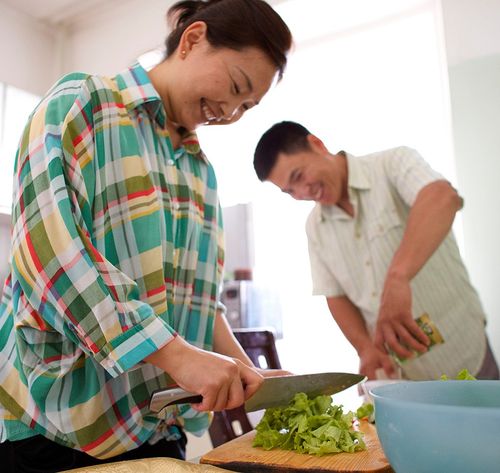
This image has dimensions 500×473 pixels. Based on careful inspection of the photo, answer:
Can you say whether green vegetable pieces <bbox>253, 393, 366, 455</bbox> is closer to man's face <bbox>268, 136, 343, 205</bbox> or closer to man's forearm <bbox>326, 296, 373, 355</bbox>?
man's forearm <bbox>326, 296, 373, 355</bbox>

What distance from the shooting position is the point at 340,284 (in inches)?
63.1

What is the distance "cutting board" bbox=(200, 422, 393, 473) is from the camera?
601 millimetres

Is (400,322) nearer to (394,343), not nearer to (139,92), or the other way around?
(394,343)

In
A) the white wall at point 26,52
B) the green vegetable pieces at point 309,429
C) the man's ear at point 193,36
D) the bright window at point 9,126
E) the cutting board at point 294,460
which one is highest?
the white wall at point 26,52

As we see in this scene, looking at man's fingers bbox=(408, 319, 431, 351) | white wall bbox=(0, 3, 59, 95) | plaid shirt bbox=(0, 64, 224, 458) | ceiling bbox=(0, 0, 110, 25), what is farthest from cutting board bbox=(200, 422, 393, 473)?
ceiling bbox=(0, 0, 110, 25)

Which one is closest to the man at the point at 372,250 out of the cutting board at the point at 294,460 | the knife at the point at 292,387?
the knife at the point at 292,387

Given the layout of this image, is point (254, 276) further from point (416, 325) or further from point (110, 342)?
point (110, 342)

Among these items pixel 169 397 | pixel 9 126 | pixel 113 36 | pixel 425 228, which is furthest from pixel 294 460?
pixel 113 36

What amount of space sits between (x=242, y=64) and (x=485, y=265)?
120cm

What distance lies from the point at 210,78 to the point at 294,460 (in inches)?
21.9

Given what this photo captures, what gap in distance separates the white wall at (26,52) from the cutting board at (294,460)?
2.29 metres

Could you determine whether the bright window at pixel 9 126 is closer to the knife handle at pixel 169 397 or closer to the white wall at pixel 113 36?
the white wall at pixel 113 36

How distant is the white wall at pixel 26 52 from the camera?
8.05 ft

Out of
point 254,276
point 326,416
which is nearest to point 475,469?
point 326,416
